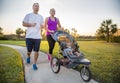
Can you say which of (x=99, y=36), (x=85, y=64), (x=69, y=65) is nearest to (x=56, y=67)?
(x=69, y=65)

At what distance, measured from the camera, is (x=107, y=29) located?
175 inches

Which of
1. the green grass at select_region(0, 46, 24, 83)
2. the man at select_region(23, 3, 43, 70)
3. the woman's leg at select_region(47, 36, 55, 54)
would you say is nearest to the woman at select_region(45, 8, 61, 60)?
the woman's leg at select_region(47, 36, 55, 54)

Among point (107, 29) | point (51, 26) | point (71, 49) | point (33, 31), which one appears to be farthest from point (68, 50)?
point (107, 29)

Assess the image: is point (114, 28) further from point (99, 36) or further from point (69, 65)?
point (69, 65)

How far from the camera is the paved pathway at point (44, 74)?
4.61 meters

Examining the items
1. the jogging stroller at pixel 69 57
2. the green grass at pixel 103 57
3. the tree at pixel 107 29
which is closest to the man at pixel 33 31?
the green grass at pixel 103 57

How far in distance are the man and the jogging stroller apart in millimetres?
247

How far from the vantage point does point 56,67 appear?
492 centimetres

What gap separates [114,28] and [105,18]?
16 centimetres

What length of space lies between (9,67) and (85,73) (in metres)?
0.95

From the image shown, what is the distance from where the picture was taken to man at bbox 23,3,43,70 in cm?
459

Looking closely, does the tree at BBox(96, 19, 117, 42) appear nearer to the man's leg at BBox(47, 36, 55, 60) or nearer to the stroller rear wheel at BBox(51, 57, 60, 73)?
the man's leg at BBox(47, 36, 55, 60)

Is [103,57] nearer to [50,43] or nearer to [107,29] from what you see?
[107,29]

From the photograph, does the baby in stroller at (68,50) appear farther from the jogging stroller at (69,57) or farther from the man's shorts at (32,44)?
the man's shorts at (32,44)
